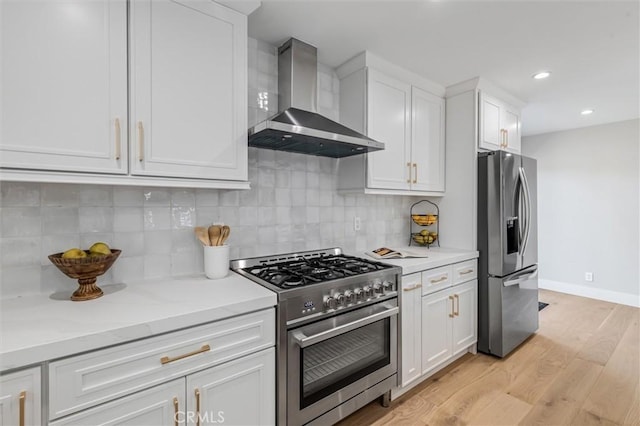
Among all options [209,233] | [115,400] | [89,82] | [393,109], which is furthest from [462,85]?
[115,400]

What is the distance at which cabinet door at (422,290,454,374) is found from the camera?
2131 mm

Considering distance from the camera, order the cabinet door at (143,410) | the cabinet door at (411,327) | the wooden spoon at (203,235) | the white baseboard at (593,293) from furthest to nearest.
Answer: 1. the white baseboard at (593,293)
2. the cabinet door at (411,327)
3. the wooden spoon at (203,235)
4. the cabinet door at (143,410)

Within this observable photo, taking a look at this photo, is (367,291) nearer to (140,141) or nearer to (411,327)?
(411,327)

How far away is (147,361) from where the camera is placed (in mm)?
1081

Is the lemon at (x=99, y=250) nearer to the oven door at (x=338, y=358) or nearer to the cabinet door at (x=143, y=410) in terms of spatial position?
the cabinet door at (x=143, y=410)

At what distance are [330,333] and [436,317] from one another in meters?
1.08

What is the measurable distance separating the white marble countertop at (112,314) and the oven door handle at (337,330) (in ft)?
0.76

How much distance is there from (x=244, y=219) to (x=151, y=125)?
79cm

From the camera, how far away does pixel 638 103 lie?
3.18 metres

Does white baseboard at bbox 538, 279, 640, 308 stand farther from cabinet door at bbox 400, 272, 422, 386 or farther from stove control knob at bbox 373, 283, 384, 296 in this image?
stove control knob at bbox 373, 283, 384, 296

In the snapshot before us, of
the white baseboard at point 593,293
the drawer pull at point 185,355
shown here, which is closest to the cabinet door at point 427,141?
the drawer pull at point 185,355

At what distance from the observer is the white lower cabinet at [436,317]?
6.60 ft

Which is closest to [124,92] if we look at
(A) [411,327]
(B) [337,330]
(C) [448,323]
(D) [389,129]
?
(B) [337,330]

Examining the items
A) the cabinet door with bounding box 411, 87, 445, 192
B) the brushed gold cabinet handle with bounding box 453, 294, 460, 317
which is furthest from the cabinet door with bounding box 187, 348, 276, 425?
the cabinet door with bounding box 411, 87, 445, 192
